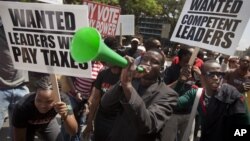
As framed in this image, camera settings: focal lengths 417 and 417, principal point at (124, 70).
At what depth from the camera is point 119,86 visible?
9.10ft

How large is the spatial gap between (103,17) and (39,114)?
3.88 meters

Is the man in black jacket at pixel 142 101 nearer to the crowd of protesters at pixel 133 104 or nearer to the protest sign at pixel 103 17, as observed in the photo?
the crowd of protesters at pixel 133 104

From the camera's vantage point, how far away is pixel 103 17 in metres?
7.30

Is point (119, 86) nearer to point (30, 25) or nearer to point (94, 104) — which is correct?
point (30, 25)

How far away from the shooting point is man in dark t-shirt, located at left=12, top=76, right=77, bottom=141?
347 cm

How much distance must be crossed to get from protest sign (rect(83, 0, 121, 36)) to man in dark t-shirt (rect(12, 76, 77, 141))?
11.6ft

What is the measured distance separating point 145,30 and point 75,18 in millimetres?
41558

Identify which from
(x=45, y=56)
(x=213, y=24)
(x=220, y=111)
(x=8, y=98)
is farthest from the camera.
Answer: (x=8, y=98)

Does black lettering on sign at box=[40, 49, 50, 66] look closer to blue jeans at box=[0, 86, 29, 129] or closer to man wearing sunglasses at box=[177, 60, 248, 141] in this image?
blue jeans at box=[0, 86, 29, 129]

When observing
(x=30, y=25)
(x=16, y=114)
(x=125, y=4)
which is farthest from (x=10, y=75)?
(x=125, y=4)

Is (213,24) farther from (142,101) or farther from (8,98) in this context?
(8,98)

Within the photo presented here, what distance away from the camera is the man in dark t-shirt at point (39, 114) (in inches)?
137

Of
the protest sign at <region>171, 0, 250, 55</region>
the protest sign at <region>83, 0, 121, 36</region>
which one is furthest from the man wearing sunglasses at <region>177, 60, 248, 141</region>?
the protest sign at <region>83, 0, 121, 36</region>

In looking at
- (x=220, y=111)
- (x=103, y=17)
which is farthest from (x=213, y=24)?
(x=103, y=17)
